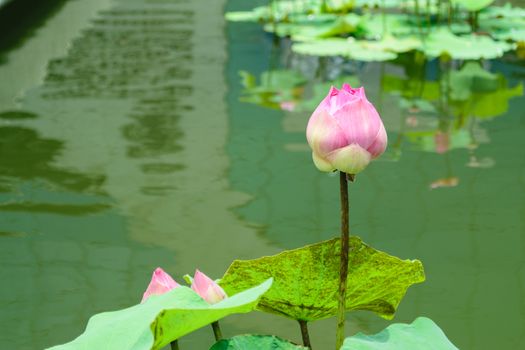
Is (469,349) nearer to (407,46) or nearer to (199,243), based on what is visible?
(199,243)

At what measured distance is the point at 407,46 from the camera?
337cm

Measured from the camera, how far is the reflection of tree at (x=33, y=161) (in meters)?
2.07

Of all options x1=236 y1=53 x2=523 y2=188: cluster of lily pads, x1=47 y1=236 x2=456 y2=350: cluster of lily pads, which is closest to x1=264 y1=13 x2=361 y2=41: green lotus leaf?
x1=236 y1=53 x2=523 y2=188: cluster of lily pads

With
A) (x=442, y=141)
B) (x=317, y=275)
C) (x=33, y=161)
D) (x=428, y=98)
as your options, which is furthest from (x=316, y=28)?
(x=317, y=275)

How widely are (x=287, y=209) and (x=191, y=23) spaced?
231 centimetres

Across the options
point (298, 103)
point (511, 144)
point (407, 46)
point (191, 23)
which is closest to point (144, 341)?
point (511, 144)

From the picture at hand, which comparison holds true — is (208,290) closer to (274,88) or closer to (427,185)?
(427,185)

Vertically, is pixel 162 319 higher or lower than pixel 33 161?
higher

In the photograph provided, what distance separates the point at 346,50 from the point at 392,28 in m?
0.48

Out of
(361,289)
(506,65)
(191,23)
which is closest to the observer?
(361,289)

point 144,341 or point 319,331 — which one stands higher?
point 144,341

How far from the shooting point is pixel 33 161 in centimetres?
222

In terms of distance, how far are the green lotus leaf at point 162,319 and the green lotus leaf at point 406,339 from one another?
89mm

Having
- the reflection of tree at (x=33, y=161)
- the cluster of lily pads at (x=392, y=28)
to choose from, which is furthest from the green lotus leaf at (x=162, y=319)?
the cluster of lily pads at (x=392, y=28)
